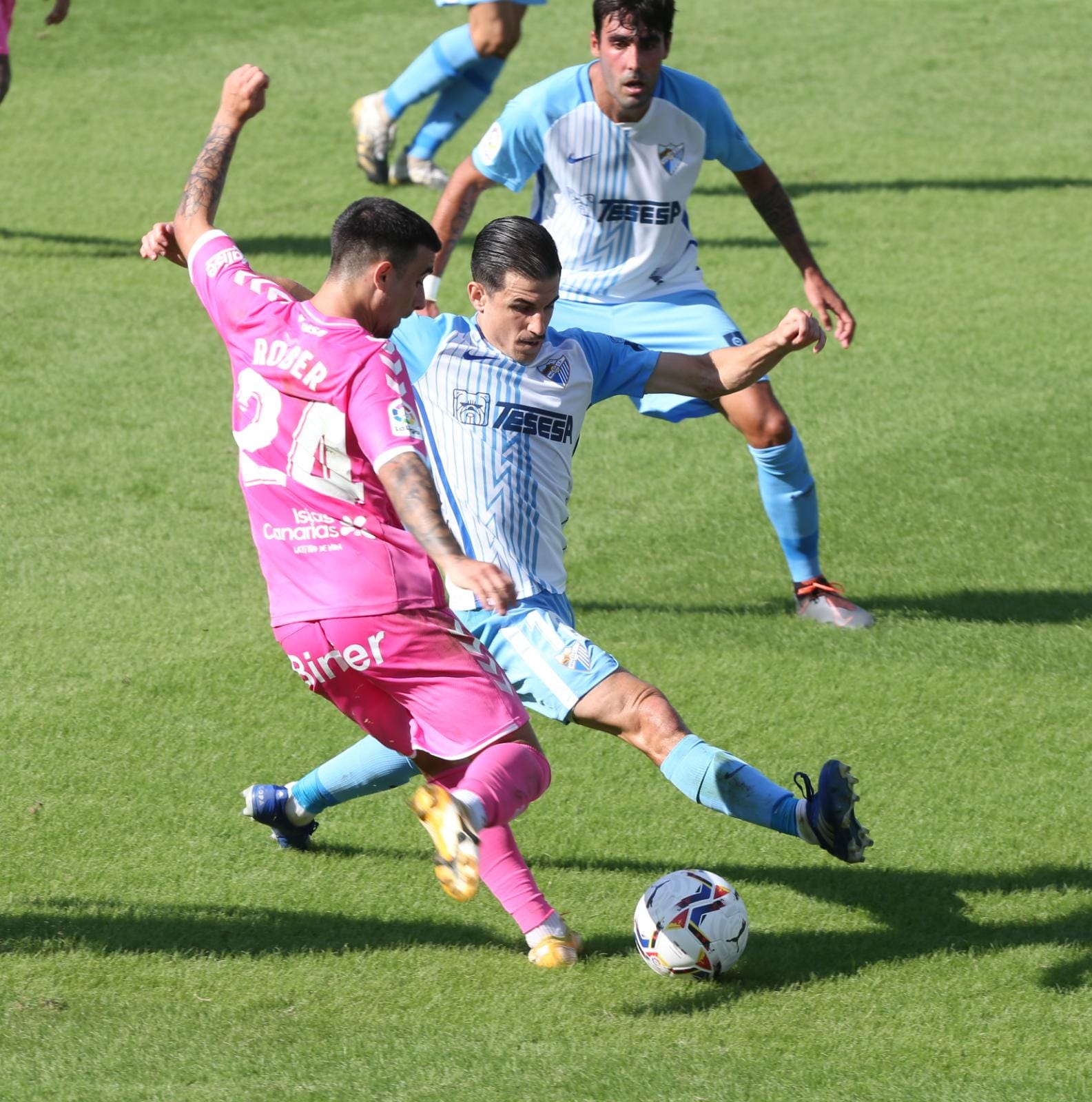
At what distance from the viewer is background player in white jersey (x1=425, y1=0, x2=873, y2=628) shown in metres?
6.31

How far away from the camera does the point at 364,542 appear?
3914 millimetres

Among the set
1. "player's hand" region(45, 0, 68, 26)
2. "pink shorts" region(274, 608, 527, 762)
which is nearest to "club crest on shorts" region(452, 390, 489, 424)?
"pink shorts" region(274, 608, 527, 762)

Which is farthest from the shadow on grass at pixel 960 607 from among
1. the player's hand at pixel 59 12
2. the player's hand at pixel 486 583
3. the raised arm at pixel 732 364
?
the player's hand at pixel 59 12

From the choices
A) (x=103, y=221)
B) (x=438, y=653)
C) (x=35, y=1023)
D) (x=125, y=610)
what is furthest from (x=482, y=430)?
(x=103, y=221)

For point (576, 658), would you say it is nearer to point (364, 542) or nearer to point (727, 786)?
point (727, 786)

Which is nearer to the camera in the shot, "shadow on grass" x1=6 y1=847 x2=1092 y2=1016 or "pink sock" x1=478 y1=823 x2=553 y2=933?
"pink sock" x1=478 y1=823 x2=553 y2=933

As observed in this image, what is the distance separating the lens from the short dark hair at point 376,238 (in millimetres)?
3930

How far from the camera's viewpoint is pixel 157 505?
7355 millimetres

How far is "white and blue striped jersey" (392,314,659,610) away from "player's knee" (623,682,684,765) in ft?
1.58

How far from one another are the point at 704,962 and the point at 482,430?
1.58 meters

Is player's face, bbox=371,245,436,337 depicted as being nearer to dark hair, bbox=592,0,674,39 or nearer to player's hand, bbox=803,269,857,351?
player's hand, bbox=803,269,857,351

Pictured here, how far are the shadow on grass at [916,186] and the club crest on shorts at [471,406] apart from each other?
25.3 ft

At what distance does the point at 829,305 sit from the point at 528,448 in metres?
1.85

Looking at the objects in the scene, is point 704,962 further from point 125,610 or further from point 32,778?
point 125,610
